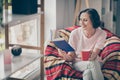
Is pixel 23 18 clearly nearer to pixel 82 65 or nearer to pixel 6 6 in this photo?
pixel 6 6

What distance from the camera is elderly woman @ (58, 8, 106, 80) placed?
2292mm

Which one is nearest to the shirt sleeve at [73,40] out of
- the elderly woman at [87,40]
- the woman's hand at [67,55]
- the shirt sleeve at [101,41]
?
the elderly woman at [87,40]

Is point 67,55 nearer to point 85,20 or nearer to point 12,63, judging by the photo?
point 85,20

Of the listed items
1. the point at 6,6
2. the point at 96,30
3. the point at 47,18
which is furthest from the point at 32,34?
the point at 96,30

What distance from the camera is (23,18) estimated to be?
2314 mm

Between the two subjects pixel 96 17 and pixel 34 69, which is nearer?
pixel 96 17

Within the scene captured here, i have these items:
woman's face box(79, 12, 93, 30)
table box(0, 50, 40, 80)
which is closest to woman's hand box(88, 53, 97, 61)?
woman's face box(79, 12, 93, 30)

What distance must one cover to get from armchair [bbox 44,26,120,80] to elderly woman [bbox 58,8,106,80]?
0.24 ft

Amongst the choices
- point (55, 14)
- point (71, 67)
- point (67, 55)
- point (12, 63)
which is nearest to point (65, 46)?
point (67, 55)

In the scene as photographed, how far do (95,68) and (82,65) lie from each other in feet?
0.51

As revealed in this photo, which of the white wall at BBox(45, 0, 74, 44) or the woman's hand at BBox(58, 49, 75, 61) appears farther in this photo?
the white wall at BBox(45, 0, 74, 44)

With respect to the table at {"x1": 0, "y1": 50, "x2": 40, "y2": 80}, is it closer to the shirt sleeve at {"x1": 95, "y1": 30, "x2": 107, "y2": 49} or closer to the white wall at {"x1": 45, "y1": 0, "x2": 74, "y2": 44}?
the shirt sleeve at {"x1": 95, "y1": 30, "x2": 107, "y2": 49}

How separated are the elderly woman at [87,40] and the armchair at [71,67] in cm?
7

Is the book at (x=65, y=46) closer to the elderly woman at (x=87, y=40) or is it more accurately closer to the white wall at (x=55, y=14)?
the elderly woman at (x=87, y=40)
